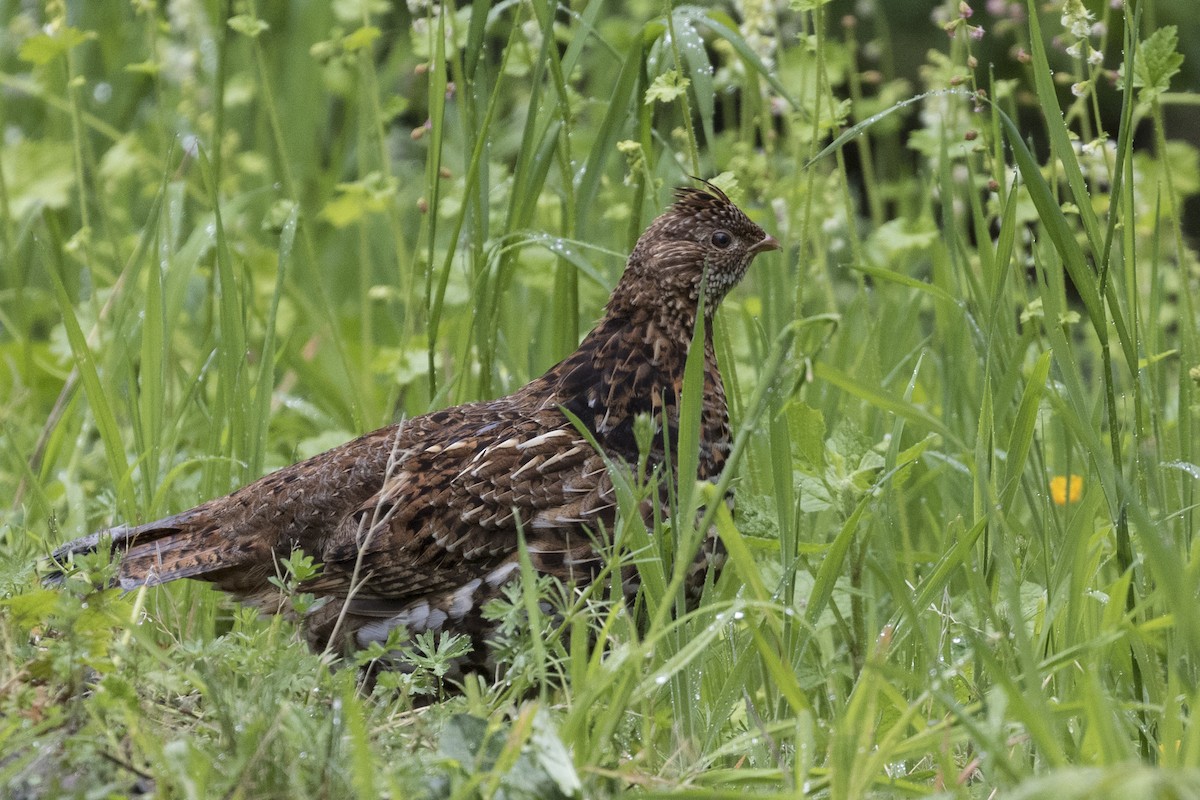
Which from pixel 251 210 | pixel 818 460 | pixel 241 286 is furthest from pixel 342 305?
pixel 818 460

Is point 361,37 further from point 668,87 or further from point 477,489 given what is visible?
point 477,489

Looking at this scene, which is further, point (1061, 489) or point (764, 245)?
point (1061, 489)

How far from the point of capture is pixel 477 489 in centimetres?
343

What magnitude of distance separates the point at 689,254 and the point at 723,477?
1609 mm

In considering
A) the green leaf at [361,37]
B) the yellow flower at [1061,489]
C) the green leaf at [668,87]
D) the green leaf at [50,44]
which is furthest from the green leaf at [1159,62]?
the green leaf at [50,44]

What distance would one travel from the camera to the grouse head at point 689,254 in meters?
3.72

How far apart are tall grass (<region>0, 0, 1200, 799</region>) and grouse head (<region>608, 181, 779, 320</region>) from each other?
13 centimetres

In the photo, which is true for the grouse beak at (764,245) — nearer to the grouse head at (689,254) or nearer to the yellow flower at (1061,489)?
the grouse head at (689,254)

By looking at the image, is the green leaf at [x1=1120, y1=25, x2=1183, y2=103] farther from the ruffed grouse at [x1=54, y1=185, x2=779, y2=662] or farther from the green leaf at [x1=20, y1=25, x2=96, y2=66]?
the green leaf at [x1=20, y1=25, x2=96, y2=66]

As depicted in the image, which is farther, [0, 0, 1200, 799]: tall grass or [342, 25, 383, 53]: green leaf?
[342, 25, 383, 53]: green leaf

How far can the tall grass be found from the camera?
2.20m

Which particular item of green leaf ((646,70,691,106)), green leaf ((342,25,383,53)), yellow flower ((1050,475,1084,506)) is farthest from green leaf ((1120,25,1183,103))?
green leaf ((342,25,383,53))

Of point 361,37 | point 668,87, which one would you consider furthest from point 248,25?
point 668,87

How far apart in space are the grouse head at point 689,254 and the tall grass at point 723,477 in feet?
0.43
